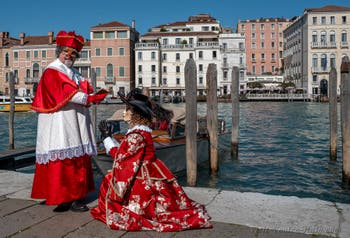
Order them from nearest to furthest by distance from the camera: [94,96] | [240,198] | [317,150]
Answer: [94,96] → [240,198] → [317,150]

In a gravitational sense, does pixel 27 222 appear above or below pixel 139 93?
below

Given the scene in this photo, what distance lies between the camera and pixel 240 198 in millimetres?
3908

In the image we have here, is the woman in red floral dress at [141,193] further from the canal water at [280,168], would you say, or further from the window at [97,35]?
the window at [97,35]

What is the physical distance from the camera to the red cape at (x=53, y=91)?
3.47 m

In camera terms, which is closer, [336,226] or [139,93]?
[336,226]

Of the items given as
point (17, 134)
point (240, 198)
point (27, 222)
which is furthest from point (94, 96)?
point (17, 134)

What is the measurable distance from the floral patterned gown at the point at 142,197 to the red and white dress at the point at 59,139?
35cm

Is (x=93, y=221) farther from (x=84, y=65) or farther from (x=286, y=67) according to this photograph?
(x=286, y=67)

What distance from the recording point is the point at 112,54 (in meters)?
52.3

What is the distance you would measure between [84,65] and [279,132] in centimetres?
4051

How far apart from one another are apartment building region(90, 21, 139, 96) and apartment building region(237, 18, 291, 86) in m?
25.0

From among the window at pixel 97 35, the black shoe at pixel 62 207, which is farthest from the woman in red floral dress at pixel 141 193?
the window at pixel 97 35

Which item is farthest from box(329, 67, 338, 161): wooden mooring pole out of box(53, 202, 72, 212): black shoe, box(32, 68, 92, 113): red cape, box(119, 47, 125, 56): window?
box(119, 47, 125, 56): window

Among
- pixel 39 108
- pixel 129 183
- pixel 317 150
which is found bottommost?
pixel 317 150
